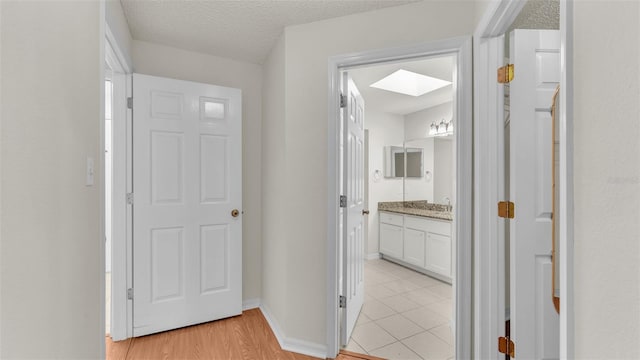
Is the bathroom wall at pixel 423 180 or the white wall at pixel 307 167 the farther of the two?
the bathroom wall at pixel 423 180

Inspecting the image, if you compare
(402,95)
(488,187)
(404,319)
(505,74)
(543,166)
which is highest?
(402,95)

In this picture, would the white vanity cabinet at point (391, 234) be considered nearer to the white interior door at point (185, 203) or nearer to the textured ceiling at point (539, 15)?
the white interior door at point (185, 203)

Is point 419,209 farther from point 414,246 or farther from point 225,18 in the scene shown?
point 225,18

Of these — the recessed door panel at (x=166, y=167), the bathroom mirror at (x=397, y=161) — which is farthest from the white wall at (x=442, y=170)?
the recessed door panel at (x=166, y=167)

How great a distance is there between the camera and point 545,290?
5.07ft

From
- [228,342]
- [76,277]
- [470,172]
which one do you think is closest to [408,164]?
[470,172]

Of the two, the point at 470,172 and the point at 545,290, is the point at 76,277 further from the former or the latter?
the point at 545,290

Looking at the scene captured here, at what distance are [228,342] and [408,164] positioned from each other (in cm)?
353

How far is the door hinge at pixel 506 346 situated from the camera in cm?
153

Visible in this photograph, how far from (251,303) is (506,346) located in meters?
2.07

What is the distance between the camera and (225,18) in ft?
6.66
